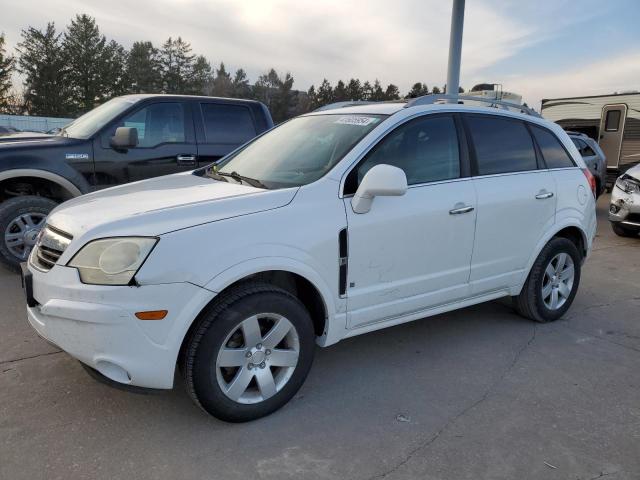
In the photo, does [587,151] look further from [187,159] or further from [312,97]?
[312,97]

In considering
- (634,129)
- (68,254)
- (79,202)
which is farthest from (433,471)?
(634,129)

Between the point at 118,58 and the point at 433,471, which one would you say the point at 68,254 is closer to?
the point at 433,471

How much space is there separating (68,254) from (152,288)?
A: 527 millimetres

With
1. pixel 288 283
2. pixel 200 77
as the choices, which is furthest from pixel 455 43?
pixel 200 77

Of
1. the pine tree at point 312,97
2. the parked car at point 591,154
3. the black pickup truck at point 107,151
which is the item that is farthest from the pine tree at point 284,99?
the black pickup truck at point 107,151

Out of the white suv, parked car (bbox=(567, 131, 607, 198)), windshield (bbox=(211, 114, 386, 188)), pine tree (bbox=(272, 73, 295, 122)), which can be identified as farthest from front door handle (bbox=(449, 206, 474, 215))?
pine tree (bbox=(272, 73, 295, 122))

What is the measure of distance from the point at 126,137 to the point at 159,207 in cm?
304

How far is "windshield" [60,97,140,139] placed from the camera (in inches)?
226

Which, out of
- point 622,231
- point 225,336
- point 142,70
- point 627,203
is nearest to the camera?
point 225,336

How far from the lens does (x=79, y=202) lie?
322 centimetres

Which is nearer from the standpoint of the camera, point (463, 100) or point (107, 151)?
point (463, 100)

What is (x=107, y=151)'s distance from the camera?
18.5 feet

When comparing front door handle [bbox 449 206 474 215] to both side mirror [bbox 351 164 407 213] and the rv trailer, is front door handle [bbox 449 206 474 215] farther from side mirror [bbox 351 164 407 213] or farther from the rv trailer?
the rv trailer

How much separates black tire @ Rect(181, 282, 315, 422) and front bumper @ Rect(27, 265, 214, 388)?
9cm
